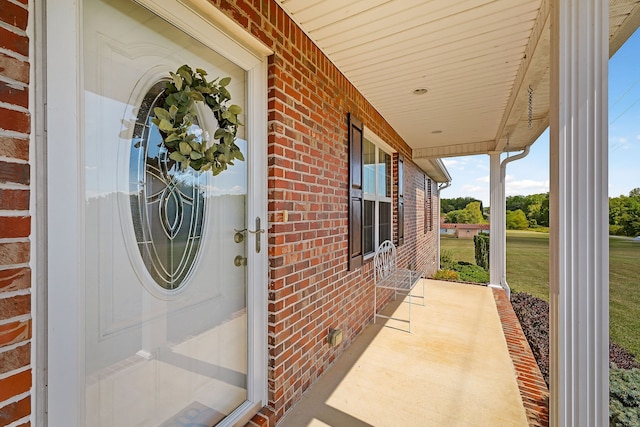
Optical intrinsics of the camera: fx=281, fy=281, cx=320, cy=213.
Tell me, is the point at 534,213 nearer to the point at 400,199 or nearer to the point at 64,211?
the point at 400,199

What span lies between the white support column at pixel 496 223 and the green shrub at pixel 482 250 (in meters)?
6.68

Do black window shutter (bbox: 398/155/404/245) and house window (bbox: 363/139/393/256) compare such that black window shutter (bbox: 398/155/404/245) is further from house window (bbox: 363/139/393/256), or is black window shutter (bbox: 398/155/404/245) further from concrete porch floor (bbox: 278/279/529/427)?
concrete porch floor (bbox: 278/279/529/427)

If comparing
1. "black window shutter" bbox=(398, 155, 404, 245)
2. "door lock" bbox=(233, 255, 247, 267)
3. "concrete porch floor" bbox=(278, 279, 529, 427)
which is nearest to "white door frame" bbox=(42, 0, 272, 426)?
"door lock" bbox=(233, 255, 247, 267)

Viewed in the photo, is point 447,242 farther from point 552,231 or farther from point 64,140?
point 64,140

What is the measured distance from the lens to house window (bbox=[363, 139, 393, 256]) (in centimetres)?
373

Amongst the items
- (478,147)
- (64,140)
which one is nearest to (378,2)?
(64,140)

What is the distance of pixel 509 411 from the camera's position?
1.92m

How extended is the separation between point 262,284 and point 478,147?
5.03m

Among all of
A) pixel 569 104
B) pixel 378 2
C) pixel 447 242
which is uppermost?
pixel 378 2

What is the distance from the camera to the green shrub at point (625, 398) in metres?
1.75

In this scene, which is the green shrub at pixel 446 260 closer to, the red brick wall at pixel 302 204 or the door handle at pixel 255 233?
the red brick wall at pixel 302 204

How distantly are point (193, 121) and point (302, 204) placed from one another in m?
0.92

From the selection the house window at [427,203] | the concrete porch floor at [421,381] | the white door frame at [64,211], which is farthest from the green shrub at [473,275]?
the white door frame at [64,211]

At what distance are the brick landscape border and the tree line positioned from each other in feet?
4.02
